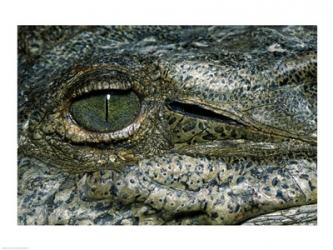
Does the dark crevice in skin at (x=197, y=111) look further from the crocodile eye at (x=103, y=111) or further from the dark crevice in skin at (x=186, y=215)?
the dark crevice in skin at (x=186, y=215)

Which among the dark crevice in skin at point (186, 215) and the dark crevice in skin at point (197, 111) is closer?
the dark crevice in skin at point (186, 215)

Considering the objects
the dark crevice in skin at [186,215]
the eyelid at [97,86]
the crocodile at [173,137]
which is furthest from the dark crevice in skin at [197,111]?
the dark crevice in skin at [186,215]

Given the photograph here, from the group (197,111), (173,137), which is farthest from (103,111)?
(197,111)

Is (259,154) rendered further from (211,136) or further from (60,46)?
(60,46)

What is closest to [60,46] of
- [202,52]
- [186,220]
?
[202,52]

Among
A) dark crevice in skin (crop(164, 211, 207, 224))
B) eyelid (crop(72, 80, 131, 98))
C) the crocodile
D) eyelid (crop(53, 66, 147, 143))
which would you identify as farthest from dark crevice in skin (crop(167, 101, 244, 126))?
dark crevice in skin (crop(164, 211, 207, 224))

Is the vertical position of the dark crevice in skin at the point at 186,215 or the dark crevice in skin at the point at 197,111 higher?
the dark crevice in skin at the point at 197,111

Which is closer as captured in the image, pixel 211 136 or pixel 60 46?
pixel 211 136
